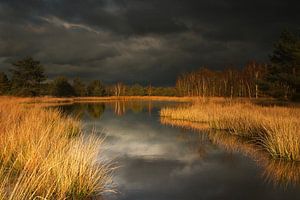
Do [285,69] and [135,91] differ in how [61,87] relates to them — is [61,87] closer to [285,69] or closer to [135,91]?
[135,91]

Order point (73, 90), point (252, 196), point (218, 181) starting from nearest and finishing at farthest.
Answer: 1. point (252, 196)
2. point (218, 181)
3. point (73, 90)

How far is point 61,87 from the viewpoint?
5916 cm

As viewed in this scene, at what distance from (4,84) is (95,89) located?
2370 centimetres

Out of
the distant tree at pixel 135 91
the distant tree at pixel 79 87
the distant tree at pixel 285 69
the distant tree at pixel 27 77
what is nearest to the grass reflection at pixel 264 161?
the distant tree at pixel 285 69

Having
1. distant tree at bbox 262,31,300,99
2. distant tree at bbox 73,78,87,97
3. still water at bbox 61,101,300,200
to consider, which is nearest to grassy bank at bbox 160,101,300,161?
still water at bbox 61,101,300,200

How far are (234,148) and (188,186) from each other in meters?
4.81

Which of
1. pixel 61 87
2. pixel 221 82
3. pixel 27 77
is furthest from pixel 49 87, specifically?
pixel 221 82

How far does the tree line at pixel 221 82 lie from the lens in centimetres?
2442

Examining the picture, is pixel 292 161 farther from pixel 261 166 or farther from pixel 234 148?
pixel 234 148

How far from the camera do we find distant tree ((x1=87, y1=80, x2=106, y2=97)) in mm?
70875

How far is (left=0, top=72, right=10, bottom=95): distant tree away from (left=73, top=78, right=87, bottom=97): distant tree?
1676 centimetres

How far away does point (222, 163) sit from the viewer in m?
9.14

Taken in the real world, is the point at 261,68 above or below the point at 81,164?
above

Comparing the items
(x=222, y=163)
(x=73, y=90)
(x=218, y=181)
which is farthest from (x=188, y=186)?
(x=73, y=90)
